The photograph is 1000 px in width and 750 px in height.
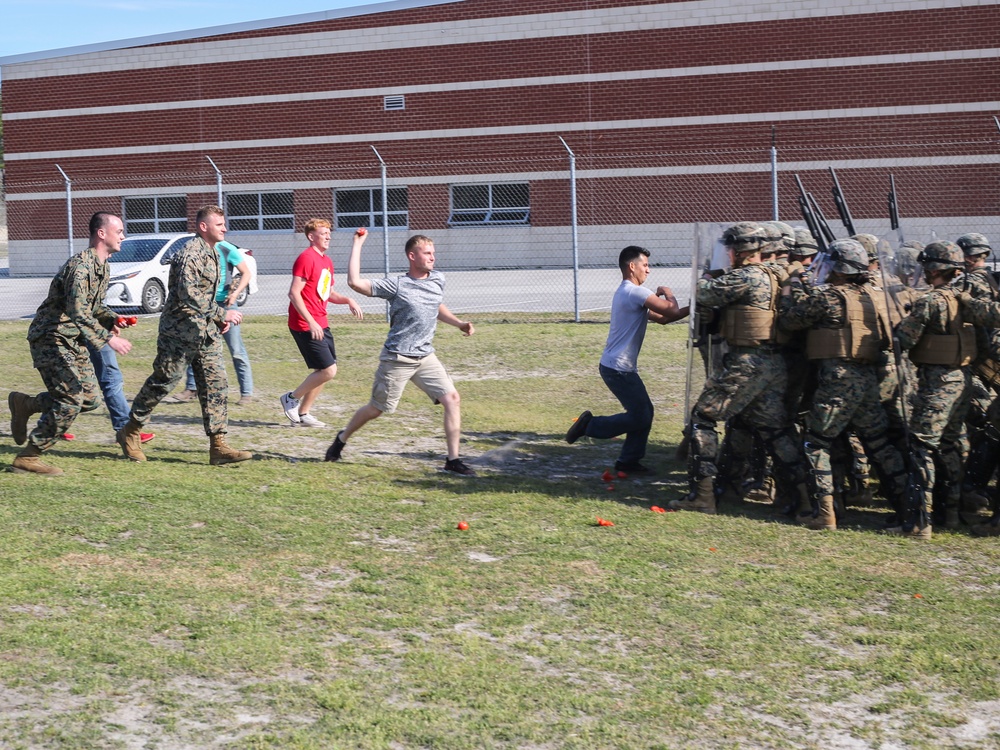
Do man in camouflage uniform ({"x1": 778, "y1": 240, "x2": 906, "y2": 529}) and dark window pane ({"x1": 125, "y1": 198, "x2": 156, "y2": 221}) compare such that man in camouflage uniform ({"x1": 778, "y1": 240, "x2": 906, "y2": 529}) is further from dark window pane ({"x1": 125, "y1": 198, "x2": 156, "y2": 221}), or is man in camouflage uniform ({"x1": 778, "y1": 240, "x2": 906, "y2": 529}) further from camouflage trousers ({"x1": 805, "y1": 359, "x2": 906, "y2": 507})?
dark window pane ({"x1": 125, "y1": 198, "x2": 156, "y2": 221})

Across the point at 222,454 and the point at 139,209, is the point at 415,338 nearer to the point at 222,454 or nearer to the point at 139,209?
the point at 222,454

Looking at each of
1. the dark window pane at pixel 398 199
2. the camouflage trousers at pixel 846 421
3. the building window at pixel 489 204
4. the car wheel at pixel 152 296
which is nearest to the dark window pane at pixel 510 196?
the building window at pixel 489 204

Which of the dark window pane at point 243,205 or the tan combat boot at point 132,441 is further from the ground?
the dark window pane at point 243,205

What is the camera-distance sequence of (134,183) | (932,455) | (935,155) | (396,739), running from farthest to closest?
(134,183) < (935,155) < (932,455) < (396,739)

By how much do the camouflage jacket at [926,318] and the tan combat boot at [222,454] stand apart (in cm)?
452

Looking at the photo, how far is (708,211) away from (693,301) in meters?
22.0

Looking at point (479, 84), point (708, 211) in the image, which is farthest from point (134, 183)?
point (708, 211)

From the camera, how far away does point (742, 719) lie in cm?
422

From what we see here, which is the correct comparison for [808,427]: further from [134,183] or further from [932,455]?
[134,183]

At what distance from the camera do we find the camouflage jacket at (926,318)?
6.42 meters

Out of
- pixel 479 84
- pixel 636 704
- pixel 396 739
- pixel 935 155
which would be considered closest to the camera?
pixel 396 739

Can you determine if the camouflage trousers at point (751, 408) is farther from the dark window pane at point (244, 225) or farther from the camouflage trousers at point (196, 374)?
the dark window pane at point (244, 225)

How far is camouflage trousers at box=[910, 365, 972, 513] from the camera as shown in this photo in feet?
21.5

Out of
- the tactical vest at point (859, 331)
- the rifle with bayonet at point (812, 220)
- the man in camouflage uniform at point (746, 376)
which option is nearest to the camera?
the tactical vest at point (859, 331)
